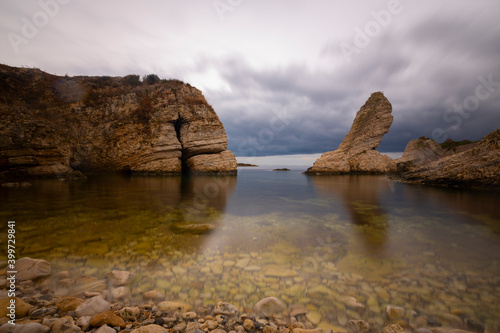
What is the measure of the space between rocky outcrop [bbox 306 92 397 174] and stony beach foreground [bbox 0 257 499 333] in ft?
140

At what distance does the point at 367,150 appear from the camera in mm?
42188

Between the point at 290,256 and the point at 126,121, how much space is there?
34601 millimetres

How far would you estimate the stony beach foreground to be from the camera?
8.10 ft

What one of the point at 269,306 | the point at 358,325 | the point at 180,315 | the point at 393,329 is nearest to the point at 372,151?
the point at 393,329

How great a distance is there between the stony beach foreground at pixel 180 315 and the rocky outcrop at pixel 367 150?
4273cm

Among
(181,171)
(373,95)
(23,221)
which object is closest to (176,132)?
(181,171)

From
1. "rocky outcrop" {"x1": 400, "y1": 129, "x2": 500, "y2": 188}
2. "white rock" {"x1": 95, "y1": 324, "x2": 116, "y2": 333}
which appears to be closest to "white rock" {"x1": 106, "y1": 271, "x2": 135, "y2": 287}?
"white rock" {"x1": 95, "y1": 324, "x2": 116, "y2": 333}

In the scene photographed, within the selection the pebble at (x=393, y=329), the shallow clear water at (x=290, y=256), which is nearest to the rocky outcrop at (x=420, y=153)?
the shallow clear water at (x=290, y=256)

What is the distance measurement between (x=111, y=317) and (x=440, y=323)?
4.43m

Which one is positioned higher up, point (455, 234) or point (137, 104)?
point (137, 104)

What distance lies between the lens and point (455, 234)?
6961 mm

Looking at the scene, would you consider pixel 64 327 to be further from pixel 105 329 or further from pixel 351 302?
pixel 351 302

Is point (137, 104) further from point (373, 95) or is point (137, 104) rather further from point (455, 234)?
point (373, 95)

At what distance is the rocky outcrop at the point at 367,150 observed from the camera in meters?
41.6
